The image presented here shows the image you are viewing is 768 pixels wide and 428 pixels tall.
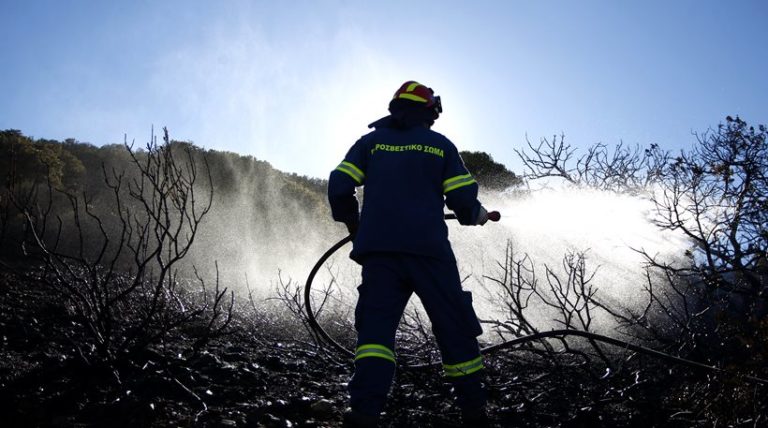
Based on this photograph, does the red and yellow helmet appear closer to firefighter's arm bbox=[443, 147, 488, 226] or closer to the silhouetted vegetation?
firefighter's arm bbox=[443, 147, 488, 226]

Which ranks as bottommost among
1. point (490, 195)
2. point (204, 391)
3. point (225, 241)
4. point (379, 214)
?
point (204, 391)

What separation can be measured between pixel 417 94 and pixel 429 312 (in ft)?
4.66

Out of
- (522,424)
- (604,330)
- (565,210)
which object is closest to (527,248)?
(565,210)

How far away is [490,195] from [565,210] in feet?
33.7

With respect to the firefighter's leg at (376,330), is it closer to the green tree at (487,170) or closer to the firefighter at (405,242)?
the firefighter at (405,242)

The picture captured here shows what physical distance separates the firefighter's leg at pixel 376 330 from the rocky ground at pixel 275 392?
75cm

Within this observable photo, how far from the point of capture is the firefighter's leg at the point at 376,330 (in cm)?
266

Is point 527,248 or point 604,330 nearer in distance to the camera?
point 604,330

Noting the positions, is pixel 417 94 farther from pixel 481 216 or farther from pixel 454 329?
pixel 454 329

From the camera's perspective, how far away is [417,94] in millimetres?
3375

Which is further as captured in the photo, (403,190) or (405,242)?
(403,190)

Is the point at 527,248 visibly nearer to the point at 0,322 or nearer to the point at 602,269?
the point at 602,269

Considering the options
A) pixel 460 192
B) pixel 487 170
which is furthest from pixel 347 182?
pixel 487 170

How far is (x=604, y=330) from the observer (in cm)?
855
